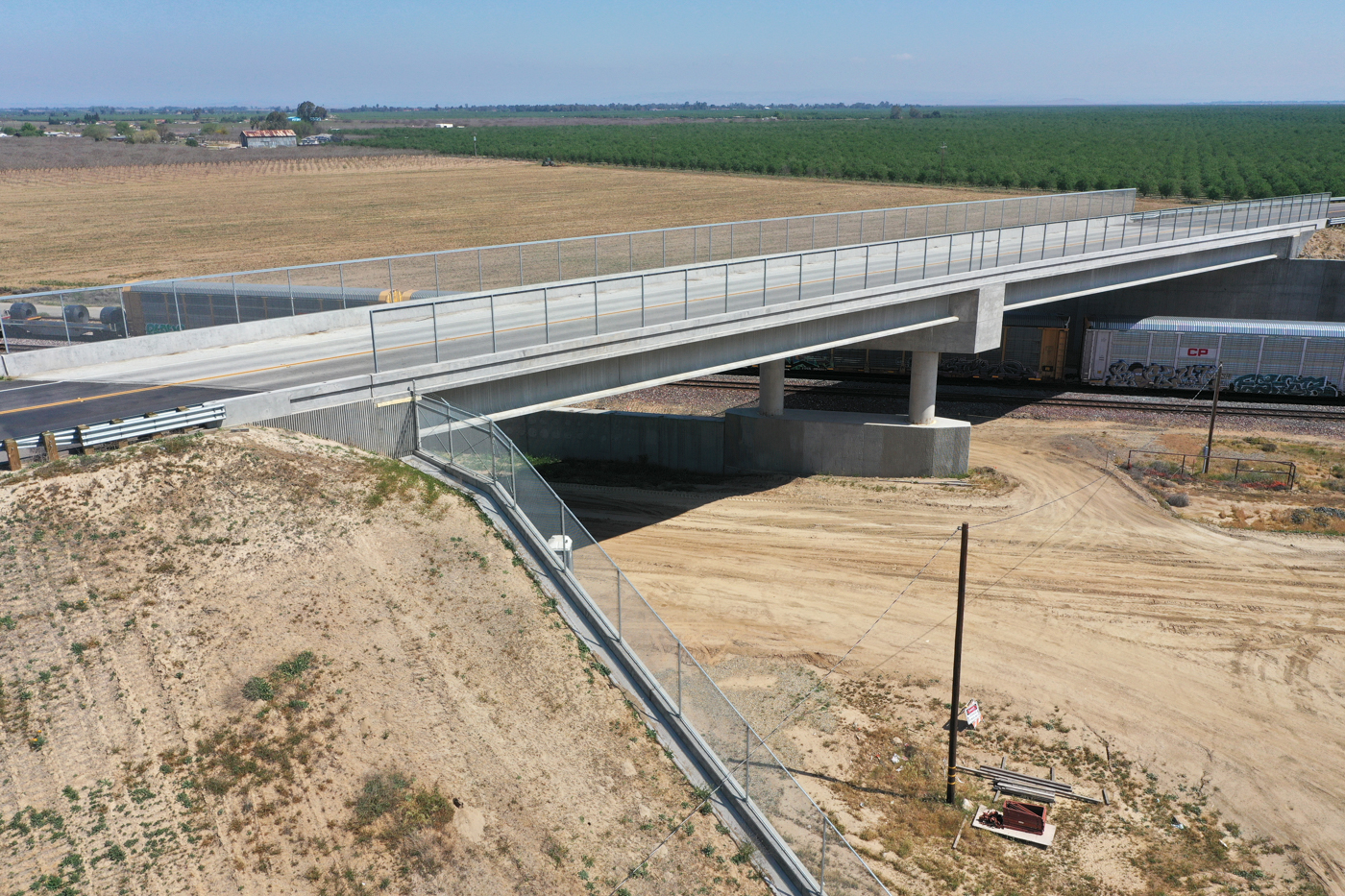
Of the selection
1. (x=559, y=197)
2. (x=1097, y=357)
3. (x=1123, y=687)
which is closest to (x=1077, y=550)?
(x=1123, y=687)

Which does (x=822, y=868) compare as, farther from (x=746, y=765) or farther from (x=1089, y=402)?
(x=1089, y=402)

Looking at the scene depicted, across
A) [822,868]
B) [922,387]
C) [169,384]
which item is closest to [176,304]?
[169,384]

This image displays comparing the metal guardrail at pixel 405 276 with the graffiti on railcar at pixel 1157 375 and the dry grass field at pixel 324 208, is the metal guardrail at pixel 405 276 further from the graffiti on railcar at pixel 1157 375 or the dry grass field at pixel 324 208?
the dry grass field at pixel 324 208

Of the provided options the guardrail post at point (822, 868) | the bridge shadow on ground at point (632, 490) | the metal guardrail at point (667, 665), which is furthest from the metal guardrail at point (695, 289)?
the guardrail post at point (822, 868)

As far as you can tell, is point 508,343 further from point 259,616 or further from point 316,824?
point 316,824

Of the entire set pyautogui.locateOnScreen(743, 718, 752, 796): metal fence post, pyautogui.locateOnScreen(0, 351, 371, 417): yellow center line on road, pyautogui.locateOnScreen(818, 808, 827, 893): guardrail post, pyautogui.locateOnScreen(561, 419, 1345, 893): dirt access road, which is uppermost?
pyautogui.locateOnScreen(0, 351, 371, 417): yellow center line on road

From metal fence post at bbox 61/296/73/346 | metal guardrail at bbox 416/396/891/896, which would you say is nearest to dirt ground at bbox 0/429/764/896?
metal guardrail at bbox 416/396/891/896

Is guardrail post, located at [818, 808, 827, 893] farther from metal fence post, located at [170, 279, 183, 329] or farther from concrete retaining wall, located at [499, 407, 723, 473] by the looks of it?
concrete retaining wall, located at [499, 407, 723, 473]
